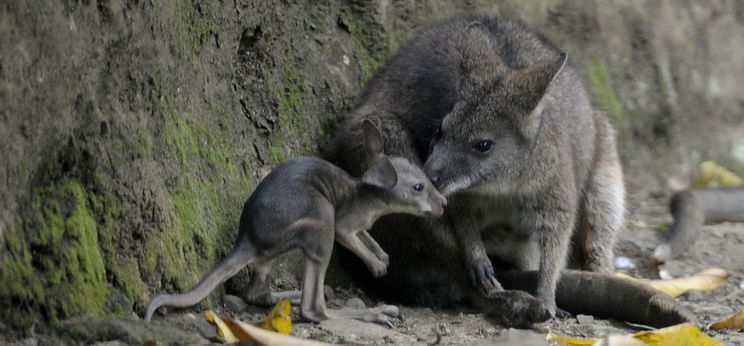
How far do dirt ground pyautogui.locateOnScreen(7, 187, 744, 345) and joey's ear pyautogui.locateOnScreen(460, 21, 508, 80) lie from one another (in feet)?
4.24

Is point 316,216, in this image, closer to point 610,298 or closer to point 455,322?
point 455,322

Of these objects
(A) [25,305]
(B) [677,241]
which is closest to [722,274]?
(B) [677,241]

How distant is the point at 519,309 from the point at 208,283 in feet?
5.66

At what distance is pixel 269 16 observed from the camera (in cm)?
627

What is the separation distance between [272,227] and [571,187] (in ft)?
6.61

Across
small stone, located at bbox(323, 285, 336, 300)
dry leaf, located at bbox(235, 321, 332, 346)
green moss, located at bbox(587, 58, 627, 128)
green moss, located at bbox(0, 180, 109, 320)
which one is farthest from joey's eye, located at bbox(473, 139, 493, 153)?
green moss, located at bbox(587, 58, 627, 128)

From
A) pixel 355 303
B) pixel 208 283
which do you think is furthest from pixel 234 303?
pixel 355 303

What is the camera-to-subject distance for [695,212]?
7715 millimetres

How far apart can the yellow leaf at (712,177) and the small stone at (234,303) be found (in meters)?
5.13

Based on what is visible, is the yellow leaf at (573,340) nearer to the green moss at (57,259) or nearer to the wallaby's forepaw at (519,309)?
the wallaby's forepaw at (519,309)

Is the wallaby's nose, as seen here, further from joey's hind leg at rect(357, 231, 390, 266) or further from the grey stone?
the grey stone

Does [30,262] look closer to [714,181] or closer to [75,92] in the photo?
[75,92]

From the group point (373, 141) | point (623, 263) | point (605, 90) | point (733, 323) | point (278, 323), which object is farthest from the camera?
point (605, 90)

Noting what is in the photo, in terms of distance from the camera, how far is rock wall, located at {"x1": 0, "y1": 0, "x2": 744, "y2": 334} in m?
4.11
